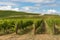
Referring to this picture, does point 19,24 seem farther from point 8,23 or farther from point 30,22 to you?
point 30,22

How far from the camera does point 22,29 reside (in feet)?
92.0

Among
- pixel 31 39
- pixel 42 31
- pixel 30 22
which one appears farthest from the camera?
pixel 30 22

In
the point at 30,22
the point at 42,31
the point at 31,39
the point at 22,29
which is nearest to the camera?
the point at 31,39

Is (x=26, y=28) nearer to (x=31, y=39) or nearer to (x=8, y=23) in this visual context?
(x=8, y=23)

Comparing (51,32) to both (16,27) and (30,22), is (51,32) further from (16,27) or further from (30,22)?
(30,22)

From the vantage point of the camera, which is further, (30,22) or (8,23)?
(30,22)

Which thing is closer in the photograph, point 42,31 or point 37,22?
point 42,31

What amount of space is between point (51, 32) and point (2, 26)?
22.4ft

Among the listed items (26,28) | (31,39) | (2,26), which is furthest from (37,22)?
(31,39)

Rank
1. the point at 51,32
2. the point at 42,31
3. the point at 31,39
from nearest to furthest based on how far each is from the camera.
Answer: the point at 31,39 → the point at 51,32 → the point at 42,31

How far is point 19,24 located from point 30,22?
186 inches

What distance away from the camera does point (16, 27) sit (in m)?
25.5

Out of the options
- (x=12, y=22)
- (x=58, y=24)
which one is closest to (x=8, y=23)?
(x=12, y=22)

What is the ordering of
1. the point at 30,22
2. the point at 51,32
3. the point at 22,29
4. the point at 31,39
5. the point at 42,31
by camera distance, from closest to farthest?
the point at 31,39
the point at 51,32
the point at 42,31
the point at 22,29
the point at 30,22
